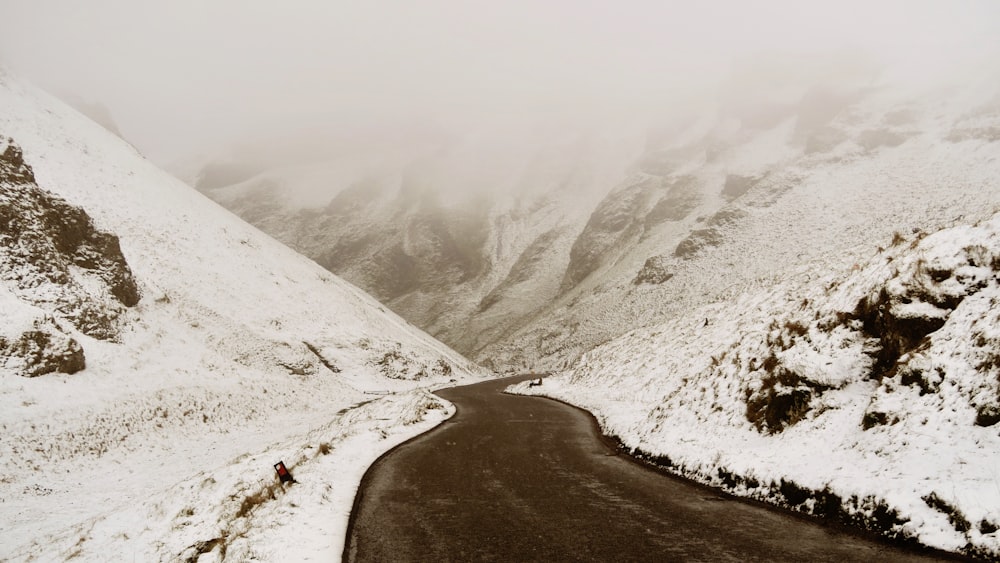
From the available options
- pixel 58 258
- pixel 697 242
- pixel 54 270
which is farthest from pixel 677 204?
pixel 54 270

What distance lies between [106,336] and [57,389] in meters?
6.81

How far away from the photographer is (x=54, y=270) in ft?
87.5

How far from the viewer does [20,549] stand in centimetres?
1164

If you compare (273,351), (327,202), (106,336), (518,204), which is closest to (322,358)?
(273,351)

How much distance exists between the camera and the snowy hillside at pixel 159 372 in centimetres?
1056

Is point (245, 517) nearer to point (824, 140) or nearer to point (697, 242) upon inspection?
point (697, 242)

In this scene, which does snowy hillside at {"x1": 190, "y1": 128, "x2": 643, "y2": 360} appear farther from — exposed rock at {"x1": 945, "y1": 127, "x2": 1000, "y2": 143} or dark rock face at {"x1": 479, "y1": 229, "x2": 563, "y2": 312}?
exposed rock at {"x1": 945, "y1": 127, "x2": 1000, "y2": 143}

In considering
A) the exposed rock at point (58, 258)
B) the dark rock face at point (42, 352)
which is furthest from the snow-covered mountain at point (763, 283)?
the exposed rock at point (58, 258)

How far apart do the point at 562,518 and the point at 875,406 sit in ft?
17.4

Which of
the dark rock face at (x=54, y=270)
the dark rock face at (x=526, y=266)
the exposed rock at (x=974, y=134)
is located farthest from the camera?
the dark rock face at (x=526, y=266)

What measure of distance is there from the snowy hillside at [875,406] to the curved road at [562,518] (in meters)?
0.63

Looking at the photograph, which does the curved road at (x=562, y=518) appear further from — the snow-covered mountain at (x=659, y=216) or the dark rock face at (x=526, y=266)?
the dark rock face at (x=526, y=266)

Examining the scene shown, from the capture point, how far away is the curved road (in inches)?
232

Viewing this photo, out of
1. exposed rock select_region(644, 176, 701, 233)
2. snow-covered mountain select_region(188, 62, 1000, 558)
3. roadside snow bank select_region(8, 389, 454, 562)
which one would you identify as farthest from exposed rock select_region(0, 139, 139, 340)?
exposed rock select_region(644, 176, 701, 233)
